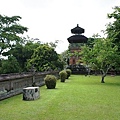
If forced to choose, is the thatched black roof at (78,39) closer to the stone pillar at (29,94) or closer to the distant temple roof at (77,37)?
the distant temple roof at (77,37)

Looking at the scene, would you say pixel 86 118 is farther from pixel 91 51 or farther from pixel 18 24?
pixel 18 24

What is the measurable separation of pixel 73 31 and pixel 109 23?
25.8 m

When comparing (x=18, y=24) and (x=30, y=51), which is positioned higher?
(x=18, y=24)

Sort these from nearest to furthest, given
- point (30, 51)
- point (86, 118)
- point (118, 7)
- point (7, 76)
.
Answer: point (86, 118), point (7, 76), point (118, 7), point (30, 51)

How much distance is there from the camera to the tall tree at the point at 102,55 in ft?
66.6

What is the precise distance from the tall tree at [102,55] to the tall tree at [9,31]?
10.4 meters

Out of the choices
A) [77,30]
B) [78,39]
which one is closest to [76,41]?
[78,39]

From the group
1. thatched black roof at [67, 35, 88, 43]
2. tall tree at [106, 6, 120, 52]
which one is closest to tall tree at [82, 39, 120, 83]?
tall tree at [106, 6, 120, 52]

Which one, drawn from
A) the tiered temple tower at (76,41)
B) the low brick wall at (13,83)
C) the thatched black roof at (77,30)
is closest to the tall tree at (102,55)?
the low brick wall at (13,83)

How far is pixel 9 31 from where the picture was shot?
98.1 feet

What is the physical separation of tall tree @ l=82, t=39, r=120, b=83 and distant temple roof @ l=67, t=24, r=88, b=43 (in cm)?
2396

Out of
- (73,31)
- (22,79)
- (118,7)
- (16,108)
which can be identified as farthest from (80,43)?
(16,108)

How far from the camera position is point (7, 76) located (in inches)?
420

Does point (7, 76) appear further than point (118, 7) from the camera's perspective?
No
